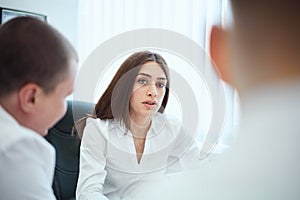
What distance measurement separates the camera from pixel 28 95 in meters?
0.46

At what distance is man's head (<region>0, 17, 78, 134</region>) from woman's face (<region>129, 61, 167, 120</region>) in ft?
1.32

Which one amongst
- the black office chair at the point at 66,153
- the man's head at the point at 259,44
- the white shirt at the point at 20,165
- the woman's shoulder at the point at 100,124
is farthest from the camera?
the black office chair at the point at 66,153

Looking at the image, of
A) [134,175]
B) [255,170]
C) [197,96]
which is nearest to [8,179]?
[255,170]

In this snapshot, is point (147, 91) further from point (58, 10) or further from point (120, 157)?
point (58, 10)

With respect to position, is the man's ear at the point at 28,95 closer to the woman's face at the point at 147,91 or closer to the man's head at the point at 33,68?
the man's head at the point at 33,68

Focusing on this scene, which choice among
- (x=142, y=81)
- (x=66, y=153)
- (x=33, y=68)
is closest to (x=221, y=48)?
(x=33, y=68)

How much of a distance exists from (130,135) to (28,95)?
54 cm

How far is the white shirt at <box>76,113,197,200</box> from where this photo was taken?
90 centimetres

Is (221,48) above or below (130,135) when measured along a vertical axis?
above

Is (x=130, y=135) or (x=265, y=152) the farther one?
(x=130, y=135)

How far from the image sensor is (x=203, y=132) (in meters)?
1.02

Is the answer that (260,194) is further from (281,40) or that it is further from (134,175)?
(134,175)

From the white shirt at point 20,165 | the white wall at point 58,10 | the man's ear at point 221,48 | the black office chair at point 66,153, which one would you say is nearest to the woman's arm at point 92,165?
the black office chair at point 66,153

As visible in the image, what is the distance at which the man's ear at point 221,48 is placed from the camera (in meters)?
0.34
